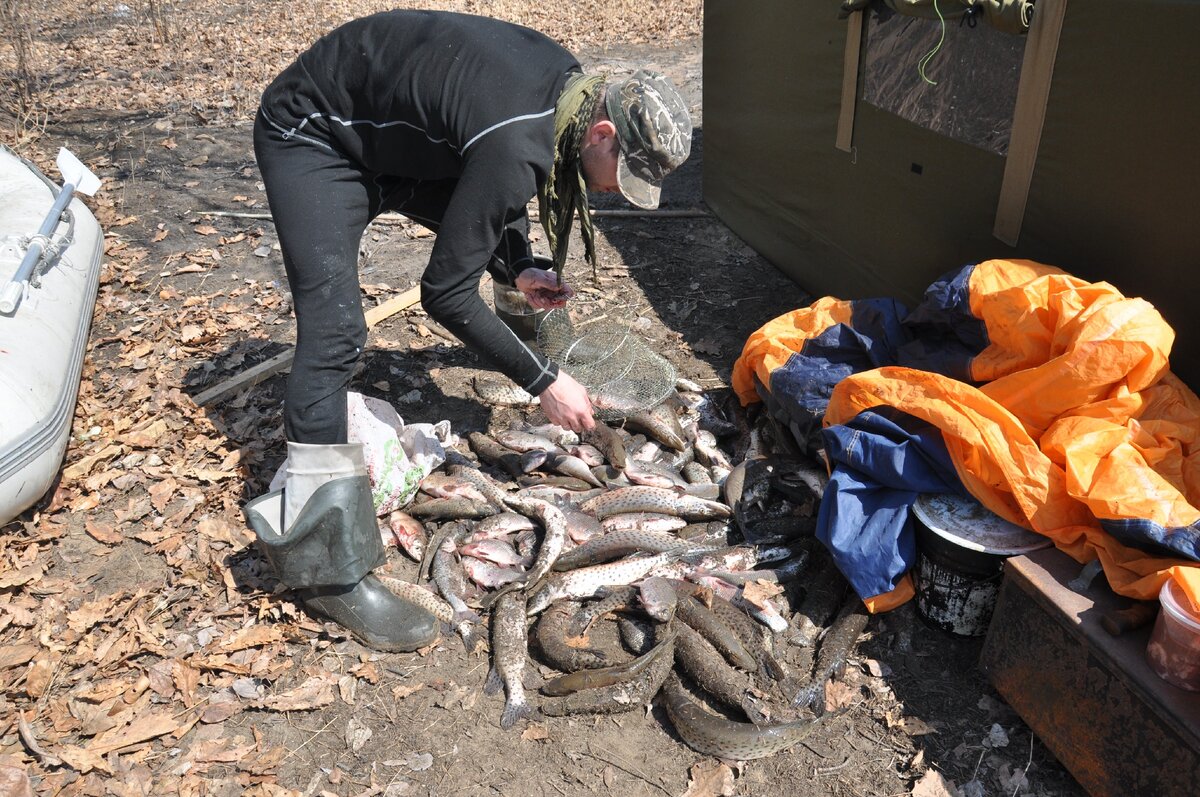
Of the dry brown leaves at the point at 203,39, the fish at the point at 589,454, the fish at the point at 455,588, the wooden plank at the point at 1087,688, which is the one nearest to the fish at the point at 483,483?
the fish at the point at 455,588

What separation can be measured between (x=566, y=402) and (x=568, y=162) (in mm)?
929

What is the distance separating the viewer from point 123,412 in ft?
16.2

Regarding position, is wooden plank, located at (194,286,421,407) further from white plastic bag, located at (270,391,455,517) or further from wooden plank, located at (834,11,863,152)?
wooden plank, located at (834,11,863,152)

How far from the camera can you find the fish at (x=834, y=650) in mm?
3244

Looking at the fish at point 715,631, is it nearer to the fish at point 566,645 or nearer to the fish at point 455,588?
the fish at point 566,645

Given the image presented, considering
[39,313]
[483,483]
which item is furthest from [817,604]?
[39,313]

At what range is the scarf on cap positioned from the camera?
3051 millimetres

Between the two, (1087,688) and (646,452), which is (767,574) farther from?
(1087,688)

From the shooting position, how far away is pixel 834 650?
3.39 meters

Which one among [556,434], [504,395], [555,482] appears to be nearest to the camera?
[555,482]

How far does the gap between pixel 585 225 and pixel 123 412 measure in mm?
3056

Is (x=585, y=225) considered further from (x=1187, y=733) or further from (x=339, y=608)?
(x=1187, y=733)

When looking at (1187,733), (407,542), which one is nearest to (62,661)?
(407,542)

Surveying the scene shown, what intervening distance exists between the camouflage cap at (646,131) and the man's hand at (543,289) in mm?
1276
